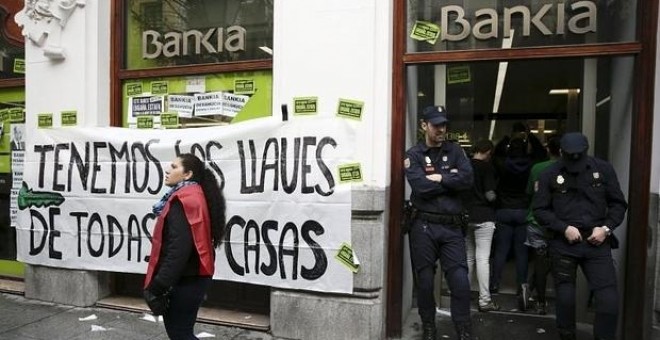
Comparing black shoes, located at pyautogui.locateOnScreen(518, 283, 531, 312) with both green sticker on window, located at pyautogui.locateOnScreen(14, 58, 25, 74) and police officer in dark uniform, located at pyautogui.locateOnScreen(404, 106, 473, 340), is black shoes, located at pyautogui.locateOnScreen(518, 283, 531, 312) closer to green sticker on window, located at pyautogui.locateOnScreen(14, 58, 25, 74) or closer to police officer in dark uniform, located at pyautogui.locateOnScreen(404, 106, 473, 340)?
police officer in dark uniform, located at pyautogui.locateOnScreen(404, 106, 473, 340)

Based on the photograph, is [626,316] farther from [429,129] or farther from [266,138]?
[266,138]

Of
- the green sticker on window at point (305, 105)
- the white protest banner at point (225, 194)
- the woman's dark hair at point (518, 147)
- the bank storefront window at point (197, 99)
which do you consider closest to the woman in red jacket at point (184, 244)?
the white protest banner at point (225, 194)

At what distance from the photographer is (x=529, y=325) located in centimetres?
523

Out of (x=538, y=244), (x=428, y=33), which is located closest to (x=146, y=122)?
(x=428, y=33)

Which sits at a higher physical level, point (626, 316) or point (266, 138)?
point (266, 138)

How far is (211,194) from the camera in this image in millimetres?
3619

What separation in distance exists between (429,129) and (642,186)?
179 cm

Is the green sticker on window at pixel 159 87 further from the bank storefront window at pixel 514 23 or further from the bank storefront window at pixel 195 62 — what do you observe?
the bank storefront window at pixel 514 23

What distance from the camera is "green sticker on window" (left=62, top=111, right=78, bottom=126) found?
19.6ft

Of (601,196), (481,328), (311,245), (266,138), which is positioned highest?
(266,138)

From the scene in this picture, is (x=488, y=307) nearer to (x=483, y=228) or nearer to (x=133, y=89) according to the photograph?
(x=483, y=228)

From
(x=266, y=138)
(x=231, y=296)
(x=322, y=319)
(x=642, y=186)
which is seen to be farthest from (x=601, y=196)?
(x=231, y=296)

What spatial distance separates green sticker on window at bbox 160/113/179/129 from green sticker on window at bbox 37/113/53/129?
1.31m

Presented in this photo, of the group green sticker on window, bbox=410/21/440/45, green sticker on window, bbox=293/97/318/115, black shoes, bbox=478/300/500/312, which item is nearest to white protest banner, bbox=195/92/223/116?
green sticker on window, bbox=293/97/318/115
